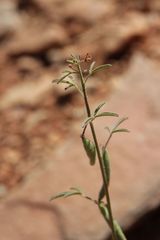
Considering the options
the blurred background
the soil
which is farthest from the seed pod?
the soil

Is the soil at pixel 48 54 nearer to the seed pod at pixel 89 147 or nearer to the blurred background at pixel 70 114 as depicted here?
the blurred background at pixel 70 114

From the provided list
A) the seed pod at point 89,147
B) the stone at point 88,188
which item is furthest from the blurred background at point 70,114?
the seed pod at point 89,147

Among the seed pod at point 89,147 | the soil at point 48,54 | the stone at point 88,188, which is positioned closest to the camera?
the seed pod at point 89,147

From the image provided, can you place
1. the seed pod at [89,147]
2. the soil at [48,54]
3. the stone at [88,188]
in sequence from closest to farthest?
1. the seed pod at [89,147]
2. the stone at [88,188]
3. the soil at [48,54]

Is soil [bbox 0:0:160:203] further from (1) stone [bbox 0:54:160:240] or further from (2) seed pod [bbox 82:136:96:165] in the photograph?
(2) seed pod [bbox 82:136:96:165]

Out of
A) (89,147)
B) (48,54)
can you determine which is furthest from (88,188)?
(48,54)

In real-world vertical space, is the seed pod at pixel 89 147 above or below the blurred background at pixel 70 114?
below

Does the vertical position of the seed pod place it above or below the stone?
below

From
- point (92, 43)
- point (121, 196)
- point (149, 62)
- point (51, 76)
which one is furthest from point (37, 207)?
point (92, 43)

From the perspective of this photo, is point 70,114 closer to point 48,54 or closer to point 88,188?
point 48,54
